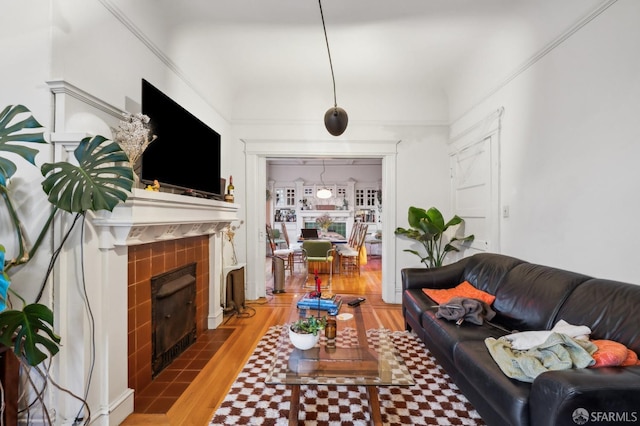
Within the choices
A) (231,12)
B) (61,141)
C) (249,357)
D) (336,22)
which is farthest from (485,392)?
(231,12)

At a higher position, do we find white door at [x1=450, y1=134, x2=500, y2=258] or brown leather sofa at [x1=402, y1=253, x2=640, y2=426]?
white door at [x1=450, y1=134, x2=500, y2=258]

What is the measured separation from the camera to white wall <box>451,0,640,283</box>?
180cm

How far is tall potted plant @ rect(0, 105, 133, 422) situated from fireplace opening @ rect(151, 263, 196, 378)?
87cm

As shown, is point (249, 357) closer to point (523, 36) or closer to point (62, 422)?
point (62, 422)

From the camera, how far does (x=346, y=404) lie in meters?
2.05

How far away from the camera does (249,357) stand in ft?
9.02

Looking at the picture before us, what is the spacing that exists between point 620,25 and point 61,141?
327 cm

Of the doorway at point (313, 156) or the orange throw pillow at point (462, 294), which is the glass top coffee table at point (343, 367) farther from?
the doorway at point (313, 156)

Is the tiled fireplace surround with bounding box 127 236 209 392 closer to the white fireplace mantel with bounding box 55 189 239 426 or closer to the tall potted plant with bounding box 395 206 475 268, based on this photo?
the white fireplace mantel with bounding box 55 189 239 426

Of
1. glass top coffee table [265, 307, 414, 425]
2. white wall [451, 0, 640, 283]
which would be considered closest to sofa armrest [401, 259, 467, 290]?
white wall [451, 0, 640, 283]

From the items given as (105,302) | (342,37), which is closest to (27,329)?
(105,302)

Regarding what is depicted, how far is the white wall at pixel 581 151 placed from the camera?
1.80 m

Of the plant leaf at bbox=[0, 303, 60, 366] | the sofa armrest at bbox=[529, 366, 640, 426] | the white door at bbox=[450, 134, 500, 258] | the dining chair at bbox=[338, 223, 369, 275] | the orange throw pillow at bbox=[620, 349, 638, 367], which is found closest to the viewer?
the sofa armrest at bbox=[529, 366, 640, 426]

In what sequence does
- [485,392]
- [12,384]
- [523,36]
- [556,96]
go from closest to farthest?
[12,384] < [485,392] < [556,96] < [523,36]
